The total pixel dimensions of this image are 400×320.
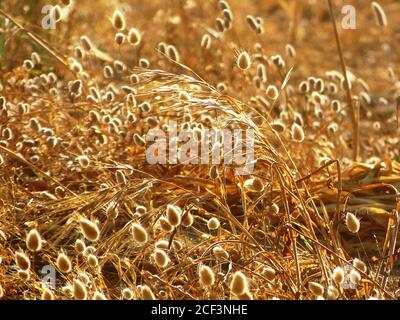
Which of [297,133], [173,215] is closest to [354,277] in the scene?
[173,215]

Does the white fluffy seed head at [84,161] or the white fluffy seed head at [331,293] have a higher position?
the white fluffy seed head at [84,161]

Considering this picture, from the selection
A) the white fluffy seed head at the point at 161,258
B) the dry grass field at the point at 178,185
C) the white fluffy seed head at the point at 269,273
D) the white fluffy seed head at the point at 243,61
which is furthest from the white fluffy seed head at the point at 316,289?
the white fluffy seed head at the point at 243,61

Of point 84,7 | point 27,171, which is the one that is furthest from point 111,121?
point 84,7

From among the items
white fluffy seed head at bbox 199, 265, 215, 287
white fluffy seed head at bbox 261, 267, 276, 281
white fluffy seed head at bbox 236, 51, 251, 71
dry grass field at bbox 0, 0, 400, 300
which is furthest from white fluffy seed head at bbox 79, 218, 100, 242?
white fluffy seed head at bbox 236, 51, 251, 71

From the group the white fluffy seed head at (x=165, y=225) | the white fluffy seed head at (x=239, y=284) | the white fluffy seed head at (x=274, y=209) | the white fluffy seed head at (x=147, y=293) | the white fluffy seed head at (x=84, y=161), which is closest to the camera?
the white fluffy seed head at (x=239, y=284)

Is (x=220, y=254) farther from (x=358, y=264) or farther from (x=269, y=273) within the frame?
(x=358, y=264)

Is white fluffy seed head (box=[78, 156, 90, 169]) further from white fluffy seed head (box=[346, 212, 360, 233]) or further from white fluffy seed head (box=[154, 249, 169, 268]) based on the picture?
white fluffy seed head (box=[346, 212, 360, 233])

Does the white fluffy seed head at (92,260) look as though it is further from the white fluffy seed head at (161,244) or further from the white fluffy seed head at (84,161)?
the white fluffy seed head at (84,161)

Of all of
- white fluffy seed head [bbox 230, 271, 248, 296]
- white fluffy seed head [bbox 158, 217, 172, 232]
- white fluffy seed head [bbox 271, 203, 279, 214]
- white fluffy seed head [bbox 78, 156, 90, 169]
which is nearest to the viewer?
white fluffy seed head [bbox 230, 271, 248, 296]

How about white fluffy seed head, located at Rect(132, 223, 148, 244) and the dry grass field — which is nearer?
white fluffy seed head, located at Rect(132, 223, 148, 244)
